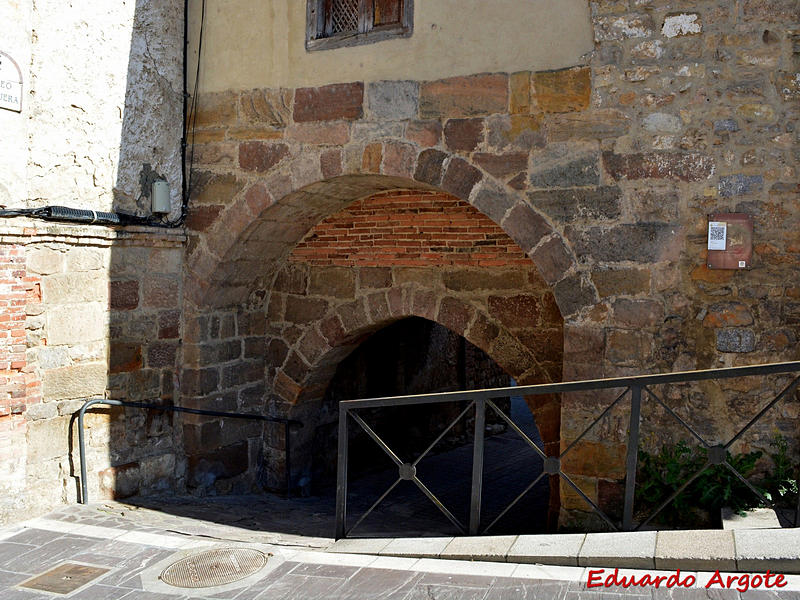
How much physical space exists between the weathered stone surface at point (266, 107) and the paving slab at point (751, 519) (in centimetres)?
395

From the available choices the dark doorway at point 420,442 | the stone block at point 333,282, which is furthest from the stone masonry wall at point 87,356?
the dark doorway at point 420,442

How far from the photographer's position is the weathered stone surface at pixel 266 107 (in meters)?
5.84

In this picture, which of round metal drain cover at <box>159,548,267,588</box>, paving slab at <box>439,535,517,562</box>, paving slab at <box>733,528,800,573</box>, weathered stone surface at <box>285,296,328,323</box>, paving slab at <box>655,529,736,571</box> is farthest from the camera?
weathered stone surface at <box>285,296,328,323</box>

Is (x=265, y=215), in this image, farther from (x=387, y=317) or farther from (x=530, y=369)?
(x=530, y=369)

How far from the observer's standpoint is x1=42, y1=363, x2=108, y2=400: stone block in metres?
5.32

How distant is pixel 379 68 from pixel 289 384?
117 inches

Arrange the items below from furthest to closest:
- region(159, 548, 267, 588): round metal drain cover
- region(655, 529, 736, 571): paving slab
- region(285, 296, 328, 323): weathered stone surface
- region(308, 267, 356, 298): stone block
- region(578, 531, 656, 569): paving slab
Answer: region(285, 296, 328, 323): weathered stone surface, region(308, 267, 356, 298): stone block, region(159, 548, 267, 588): round metal drain cover, region(578, 531, 656, 569): paving slab, region(655, 529, 736, 571): paving slab

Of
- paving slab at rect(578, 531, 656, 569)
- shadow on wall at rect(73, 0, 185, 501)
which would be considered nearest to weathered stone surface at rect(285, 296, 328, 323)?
shadow on wall at rect(73, 0, 185, 501)

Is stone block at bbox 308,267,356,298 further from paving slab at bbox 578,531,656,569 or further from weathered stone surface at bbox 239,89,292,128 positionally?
paving slab at bbox 578,531,656,569

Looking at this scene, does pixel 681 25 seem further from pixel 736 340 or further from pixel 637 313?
pixel 736 340

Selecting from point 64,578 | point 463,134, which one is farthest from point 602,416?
point 64,578

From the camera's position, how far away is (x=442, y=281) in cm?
635

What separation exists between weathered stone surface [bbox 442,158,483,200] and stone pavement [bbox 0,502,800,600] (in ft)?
7.51

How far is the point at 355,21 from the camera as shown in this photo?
564 cm
